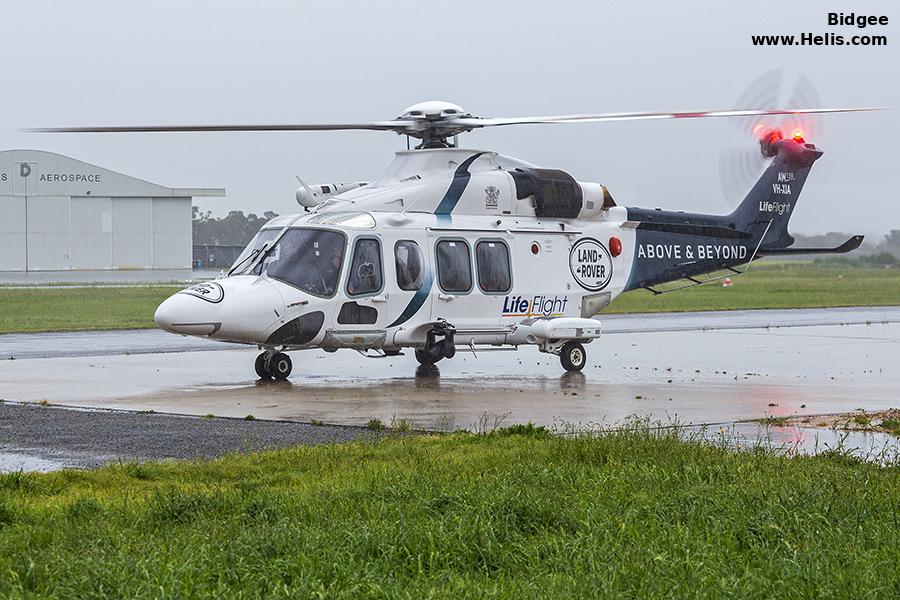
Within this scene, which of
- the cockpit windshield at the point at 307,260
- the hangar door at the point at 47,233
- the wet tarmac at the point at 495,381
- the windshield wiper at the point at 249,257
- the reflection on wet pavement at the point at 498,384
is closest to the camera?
the wet tarmac at the point at 495,381

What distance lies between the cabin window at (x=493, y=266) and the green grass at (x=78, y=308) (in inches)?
448

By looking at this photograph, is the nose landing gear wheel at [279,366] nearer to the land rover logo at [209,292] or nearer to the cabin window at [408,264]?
the land rover logo at [209,292]

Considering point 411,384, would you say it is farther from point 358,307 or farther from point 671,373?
point 671,373

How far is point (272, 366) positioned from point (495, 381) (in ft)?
9.79

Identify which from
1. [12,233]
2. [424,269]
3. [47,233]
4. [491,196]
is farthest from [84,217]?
[424,269]

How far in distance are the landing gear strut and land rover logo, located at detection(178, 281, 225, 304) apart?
49.7 inches

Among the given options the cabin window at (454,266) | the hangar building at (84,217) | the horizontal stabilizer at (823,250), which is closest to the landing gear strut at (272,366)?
the cabin window at (454,266)

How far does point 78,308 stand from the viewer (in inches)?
1328

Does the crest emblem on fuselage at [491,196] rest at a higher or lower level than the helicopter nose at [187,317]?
higher

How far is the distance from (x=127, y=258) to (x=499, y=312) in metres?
67.7

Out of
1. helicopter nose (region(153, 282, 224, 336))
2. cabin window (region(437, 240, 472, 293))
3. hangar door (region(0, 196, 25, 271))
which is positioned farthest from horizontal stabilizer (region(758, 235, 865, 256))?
hangar door (region(0, 196, 25, 271))

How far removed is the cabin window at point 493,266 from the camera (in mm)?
17844

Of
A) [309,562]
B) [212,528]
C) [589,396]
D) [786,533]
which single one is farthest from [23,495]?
[589,396]

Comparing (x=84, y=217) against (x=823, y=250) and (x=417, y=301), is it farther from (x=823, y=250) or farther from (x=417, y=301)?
(x=417, y=301)
